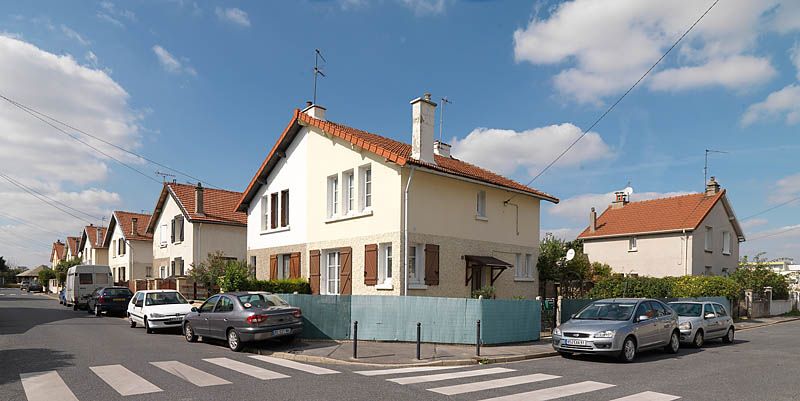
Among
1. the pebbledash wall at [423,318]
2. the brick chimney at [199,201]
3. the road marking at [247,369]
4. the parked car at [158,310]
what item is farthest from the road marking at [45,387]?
the brick chimney at [199,201]

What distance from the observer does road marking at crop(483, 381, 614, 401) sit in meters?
8.61

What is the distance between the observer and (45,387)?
354 inches

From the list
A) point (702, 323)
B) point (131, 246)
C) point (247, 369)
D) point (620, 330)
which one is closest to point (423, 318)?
point (620, 330)

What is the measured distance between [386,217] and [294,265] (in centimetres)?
585

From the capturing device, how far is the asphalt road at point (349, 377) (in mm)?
8766

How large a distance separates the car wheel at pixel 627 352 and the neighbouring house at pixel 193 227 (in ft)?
80.1

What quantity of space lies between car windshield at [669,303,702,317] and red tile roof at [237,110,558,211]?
6928 mm

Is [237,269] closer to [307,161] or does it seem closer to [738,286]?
[307,161]

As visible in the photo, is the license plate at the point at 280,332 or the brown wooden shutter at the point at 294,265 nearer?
the license plate at the point at 280,332

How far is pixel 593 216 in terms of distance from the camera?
41062mm

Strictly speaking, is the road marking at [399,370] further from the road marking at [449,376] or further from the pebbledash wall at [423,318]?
the pebbledash wall at [423,318]

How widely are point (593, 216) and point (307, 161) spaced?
1014 inches

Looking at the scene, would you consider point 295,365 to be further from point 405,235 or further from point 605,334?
point 605,334

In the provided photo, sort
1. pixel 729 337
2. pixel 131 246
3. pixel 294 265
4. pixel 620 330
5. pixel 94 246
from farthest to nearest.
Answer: pixel 94 246 → pixel 131 246 → pixel 294 265 → pixel 729 337 → pixel 620 330
